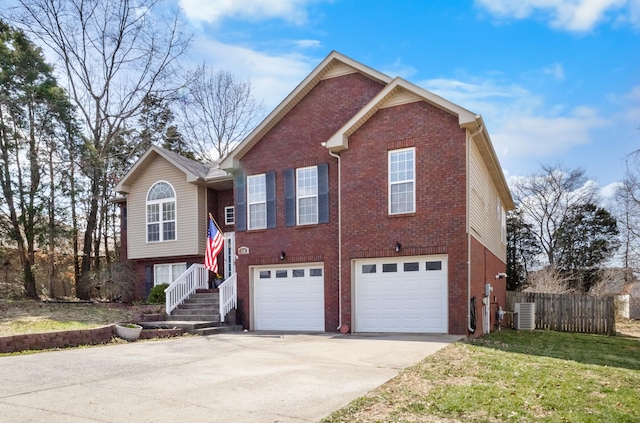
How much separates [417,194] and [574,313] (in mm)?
Answer: 10290

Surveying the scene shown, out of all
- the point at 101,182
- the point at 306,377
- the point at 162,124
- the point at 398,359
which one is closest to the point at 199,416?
the point at 306,377

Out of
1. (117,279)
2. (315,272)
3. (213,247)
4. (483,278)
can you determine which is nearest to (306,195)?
(315,272)

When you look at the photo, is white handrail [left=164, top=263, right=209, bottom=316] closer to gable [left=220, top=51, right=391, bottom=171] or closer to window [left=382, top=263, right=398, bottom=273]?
gable [left=220, top=51, right=391, bottom=171]

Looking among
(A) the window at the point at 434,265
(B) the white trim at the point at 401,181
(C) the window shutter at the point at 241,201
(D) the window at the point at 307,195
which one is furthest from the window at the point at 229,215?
(A) the window at the point at 434,265

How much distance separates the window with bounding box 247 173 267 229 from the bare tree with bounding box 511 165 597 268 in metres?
27.3

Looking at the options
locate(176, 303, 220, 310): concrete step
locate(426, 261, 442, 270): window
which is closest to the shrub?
locate(176, 303, 220, 310): concrete step

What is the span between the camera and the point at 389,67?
1669 centimetres

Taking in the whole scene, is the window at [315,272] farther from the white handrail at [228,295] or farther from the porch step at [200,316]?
the porch step at [200,316]

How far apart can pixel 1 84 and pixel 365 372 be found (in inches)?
832

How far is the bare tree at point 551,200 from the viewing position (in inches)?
1460

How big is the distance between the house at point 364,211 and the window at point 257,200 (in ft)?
0.13

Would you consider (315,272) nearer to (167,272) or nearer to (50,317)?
(50,317)

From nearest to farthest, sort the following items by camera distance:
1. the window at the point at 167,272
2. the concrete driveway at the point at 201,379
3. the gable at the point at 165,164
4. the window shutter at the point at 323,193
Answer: the concrete driveway at the point at 201,379 < the window shutter at the point at 323,193 < the gable at the point at 165,164 < the window at the point at 167,272

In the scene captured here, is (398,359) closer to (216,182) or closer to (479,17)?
(479,17)
